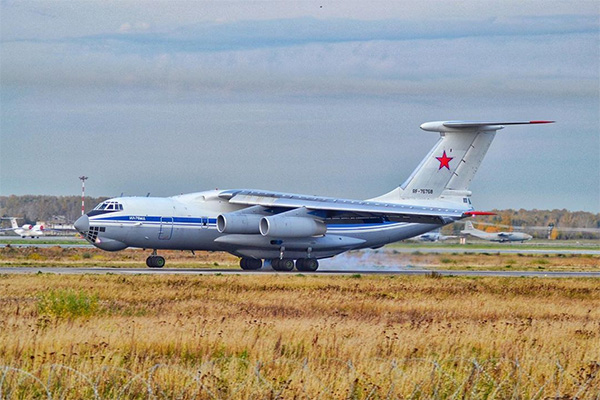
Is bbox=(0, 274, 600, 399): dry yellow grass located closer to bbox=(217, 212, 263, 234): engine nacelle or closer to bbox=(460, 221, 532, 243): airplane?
bbox=(217, 212, 263, 234): engine nacelle

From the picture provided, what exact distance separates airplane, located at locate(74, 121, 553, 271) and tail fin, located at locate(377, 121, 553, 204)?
4 centimetres

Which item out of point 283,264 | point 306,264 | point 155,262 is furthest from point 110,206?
point 306,264

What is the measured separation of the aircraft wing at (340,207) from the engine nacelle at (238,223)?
1174mm

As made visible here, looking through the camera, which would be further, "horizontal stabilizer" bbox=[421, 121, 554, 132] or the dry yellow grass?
"horizontal stabilizer" bbox=[421, 121, 554, 132]

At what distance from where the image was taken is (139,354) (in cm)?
1299

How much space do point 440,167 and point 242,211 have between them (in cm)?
915

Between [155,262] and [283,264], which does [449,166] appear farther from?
[155,262]

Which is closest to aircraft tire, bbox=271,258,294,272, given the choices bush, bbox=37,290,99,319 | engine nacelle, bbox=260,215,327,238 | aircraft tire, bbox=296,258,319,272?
aircraft tire, bbox=296,258,319,272

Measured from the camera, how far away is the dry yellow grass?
1086cm

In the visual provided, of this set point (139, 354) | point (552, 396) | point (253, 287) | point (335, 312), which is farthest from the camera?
point (253, 287)

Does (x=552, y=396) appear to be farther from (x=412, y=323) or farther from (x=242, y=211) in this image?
(x=242, y=211)

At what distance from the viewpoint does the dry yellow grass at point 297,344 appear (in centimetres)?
1086

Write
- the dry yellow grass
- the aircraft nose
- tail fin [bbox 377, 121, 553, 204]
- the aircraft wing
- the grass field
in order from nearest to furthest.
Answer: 1. the dry yellow grass
2. the aircraft nose
3. the aircraft wing
4. tail fin [bbox 377, 121, 553, 204]
5. the grass field

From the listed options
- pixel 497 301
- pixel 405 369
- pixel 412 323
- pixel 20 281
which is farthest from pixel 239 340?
pixel 20 281
